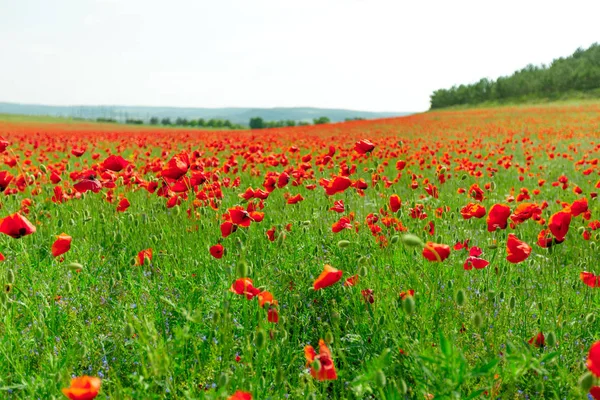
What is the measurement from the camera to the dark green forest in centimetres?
4225

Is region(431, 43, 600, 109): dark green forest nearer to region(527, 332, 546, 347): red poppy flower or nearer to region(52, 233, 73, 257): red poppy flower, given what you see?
region(527, 332, 546, 347): red poppy flower

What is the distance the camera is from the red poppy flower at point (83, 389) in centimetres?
128

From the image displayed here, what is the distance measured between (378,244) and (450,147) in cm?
820

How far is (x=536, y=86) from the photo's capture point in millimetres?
45156

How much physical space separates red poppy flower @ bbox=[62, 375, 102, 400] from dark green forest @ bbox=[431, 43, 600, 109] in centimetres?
4528

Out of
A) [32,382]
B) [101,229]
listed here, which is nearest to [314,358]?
[32,382]

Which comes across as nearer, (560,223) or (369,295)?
(560,223)

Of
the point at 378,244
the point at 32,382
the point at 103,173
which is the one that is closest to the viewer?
the point at 32,382

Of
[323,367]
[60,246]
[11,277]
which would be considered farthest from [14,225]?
[323,367]

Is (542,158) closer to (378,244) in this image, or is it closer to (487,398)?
(378,244)

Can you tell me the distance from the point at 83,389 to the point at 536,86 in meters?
50.3

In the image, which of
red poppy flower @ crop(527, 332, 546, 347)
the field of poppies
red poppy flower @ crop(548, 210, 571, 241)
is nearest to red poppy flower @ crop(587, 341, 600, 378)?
the field of poppies

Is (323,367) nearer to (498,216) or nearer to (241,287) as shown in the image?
(241,287)

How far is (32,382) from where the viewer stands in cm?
185
